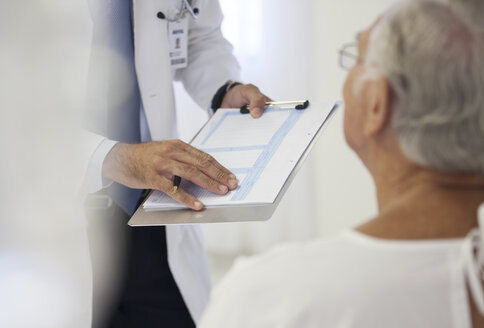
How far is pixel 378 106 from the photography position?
0.75 m

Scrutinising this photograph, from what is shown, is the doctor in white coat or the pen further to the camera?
the doctor in white coat

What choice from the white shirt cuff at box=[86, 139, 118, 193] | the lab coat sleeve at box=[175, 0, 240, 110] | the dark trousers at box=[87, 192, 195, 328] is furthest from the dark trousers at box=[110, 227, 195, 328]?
the lab coat sleeve at box=[175, 0, 240, 110]

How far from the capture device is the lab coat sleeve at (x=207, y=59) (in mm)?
1599

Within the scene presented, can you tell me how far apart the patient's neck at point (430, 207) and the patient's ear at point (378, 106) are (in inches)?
2.3

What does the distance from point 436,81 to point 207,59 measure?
3.34 ft

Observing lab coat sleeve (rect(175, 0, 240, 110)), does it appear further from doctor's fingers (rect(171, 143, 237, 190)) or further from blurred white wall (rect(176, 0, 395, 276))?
blurred white wall (rect(176, 0, 395, 276))

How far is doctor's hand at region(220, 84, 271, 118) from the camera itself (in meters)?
1.35

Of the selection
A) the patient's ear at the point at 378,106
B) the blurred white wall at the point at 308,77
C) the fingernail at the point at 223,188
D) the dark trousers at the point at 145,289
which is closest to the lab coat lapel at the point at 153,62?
the dark trousers at the point at 145,289

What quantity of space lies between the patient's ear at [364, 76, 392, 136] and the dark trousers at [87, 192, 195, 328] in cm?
88

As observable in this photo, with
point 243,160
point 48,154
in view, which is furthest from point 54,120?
point 243,160

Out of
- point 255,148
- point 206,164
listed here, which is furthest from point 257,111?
point 206,164

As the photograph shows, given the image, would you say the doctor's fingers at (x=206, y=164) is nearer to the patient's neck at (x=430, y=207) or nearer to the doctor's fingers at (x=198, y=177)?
the doctor's fingers at (x=198, y=177)

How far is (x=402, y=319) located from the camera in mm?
672

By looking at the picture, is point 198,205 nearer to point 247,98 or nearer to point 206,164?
point 206,164
